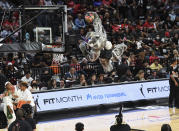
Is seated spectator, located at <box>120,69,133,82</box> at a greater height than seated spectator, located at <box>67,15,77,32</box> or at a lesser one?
lesser

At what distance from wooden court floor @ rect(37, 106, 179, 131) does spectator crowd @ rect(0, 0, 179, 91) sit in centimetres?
188

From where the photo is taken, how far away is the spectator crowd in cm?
1677

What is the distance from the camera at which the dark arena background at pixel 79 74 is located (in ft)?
41.1

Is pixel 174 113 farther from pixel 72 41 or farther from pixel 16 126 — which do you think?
pixel 16 126

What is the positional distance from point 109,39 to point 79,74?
14.1 ft

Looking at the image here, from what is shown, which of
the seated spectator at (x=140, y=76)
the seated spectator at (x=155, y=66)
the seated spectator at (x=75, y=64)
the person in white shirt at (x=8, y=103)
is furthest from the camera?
the seated spectator at (x=155, y=66)

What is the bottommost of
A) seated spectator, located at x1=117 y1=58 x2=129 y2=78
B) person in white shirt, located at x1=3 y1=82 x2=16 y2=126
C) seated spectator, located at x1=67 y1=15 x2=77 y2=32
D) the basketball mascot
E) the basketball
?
person in white shirt, located at x1=3 y1=82 x2=16 y2=126

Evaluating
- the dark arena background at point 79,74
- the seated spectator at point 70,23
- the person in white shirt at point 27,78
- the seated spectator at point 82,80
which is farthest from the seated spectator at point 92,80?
the seated spectator at point 70,23

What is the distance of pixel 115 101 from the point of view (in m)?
17.3

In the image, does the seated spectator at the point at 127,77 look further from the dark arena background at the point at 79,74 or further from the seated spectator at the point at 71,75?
the seated spectator at the point at 71,75

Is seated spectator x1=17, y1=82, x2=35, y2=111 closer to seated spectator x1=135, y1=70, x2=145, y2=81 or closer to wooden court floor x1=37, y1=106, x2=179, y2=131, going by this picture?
wooden court floor x1=37, y1=106, x2=179, y2=131

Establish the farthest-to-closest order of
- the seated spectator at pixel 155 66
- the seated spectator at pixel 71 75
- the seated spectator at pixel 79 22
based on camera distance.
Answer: the seated spectator at pixel 79 22, the seated spectator at pixel 155 66, the seated spectator at pixel 71 75

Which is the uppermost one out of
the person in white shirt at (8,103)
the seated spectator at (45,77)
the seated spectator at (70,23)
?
the seated spectator at (70,23)

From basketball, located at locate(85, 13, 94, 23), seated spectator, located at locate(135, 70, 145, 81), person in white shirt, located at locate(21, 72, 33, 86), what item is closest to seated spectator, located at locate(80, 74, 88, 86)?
person in white shirt, located at locate(21, 72, 33, 86)
